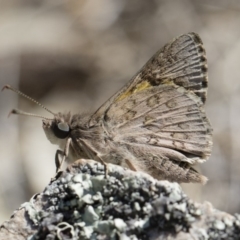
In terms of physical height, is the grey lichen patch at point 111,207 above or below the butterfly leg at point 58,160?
below

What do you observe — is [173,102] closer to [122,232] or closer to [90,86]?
[122,232]

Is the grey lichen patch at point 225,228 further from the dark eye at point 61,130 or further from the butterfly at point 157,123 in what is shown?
the dark eye at point 61,130

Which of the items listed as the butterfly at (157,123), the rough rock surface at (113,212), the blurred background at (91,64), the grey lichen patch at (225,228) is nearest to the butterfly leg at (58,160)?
the butterfly at (157,123)

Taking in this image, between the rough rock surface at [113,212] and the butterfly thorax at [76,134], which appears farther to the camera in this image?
the butterfly thorax at [76,134]

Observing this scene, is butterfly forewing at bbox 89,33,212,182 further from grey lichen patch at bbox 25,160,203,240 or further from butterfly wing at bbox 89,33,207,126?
grey lichen patch at bbox 25,160,203,240

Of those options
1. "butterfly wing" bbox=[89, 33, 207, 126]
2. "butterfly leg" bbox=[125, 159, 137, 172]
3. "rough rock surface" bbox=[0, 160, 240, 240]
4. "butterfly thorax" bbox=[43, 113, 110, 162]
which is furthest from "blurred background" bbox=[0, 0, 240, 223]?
"rough rock surface" bbox=[0, 160, 240, 240]
